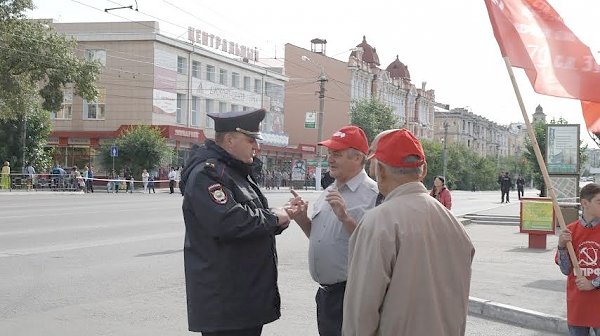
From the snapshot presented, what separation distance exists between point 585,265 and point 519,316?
3229 mm

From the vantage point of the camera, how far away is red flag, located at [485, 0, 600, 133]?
5.54 meters

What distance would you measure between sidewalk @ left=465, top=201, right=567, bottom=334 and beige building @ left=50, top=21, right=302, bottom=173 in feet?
114

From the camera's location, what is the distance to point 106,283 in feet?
31.0

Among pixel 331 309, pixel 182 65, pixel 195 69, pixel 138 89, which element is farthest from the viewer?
pixel 195 69

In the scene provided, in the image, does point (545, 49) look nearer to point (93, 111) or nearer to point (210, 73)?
point (93, 111)

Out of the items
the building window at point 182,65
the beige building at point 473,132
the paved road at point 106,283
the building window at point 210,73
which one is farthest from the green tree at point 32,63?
the beige building at point 473,132

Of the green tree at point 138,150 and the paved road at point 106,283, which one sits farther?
the green tree at point 138,150

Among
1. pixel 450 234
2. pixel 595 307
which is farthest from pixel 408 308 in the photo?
pixel 595 307

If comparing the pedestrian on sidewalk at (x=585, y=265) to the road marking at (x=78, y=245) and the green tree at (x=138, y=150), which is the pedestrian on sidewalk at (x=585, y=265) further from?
the green tree at (x=138, y=150)

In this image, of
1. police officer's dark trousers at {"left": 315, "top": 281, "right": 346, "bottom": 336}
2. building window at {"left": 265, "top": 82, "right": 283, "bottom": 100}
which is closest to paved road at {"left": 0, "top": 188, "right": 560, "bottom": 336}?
police officer's dark trousers at {"left": 315, "top": 281, "right": 346, "bottom": 336}

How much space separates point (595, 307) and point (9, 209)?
20.6 metres

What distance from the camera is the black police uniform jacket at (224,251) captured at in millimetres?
3689

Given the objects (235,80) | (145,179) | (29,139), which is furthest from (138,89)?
(235,80)

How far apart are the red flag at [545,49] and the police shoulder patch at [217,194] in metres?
2.86
